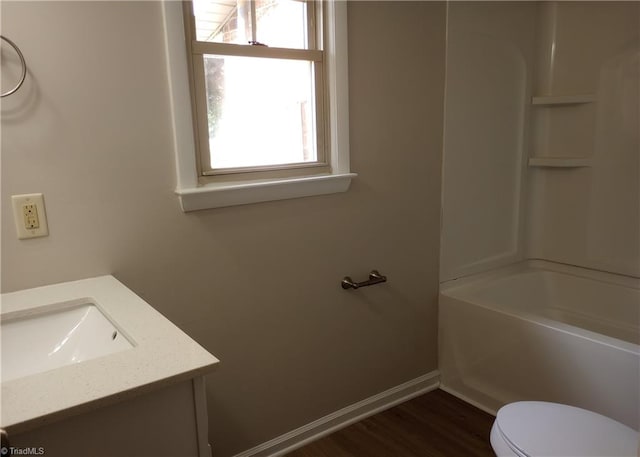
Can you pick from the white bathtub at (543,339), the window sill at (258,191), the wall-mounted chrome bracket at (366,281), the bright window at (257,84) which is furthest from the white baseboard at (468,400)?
the bright window at (257,84)

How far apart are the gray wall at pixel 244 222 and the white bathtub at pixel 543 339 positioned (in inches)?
7.0

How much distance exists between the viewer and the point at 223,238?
5.68ft

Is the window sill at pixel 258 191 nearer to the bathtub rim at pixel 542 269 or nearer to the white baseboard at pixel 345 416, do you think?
the bathtub rim at pixel 542 269

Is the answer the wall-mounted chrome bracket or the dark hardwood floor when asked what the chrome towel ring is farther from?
the dark hardwood floor

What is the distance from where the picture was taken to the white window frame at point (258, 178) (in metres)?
1.53

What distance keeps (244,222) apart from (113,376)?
942mm

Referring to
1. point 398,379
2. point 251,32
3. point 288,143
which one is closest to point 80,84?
point 251,32

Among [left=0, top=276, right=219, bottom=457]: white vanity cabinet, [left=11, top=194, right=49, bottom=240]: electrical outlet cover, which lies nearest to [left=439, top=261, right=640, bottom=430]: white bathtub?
[left=0, top=276, right=219, bottom=457]: white vanity cabinet

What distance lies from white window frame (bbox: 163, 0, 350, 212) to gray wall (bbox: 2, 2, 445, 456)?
0.13 feet

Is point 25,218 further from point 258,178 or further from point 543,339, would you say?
point 543,339

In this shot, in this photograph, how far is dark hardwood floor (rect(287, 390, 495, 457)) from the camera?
2004mm

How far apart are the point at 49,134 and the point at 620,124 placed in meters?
2.44

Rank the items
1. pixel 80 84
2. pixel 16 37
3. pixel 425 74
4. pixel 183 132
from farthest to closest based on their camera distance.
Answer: pixel 425 74, pixel 183 132, pixel 80 84, pixel 16 37

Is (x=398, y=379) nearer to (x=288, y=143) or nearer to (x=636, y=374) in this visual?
(x=636, y=374)
